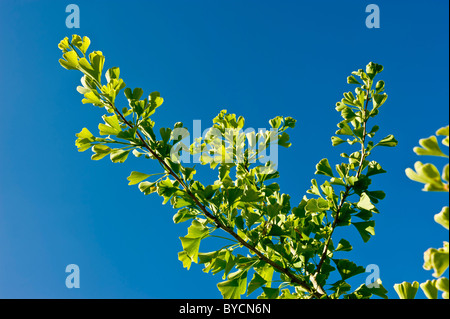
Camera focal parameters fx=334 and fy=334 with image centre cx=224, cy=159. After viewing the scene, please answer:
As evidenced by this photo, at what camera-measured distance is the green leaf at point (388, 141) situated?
2525 mm

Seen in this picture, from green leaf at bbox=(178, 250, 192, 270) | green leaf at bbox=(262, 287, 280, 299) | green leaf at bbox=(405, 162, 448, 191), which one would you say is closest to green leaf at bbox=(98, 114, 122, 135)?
green leaf at bbox=(178, 250, 192, 270)

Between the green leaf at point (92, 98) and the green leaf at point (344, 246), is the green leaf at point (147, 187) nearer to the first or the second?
the green leaf at point (92, 98)

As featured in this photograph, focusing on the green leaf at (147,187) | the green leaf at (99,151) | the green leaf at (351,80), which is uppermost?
the green leaf at (351,80)

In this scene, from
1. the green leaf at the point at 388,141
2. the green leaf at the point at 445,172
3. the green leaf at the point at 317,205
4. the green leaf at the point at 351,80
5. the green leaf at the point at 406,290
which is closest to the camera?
the green leaf at the point at 445,172

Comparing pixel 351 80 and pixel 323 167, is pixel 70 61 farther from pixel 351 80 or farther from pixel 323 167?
pixel 351 80

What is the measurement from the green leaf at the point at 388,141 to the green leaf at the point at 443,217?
182cm

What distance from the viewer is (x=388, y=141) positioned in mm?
2537

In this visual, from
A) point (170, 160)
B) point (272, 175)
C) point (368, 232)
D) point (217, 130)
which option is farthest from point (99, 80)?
point (368, 232)

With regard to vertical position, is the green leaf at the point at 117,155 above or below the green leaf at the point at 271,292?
above

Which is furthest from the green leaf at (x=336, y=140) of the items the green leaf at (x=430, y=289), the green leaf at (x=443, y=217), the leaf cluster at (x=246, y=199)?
the green leaf at (x=443, y=217)

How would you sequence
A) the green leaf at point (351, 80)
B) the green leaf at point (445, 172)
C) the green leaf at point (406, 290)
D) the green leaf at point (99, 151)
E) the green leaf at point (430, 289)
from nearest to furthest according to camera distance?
the green leaf at point (445, 172)
the green leaf at point (430, 289)
the green leaf at point (406, 290)
the green leaf at point (99, 151)
the green leaf at point (351, 80)
